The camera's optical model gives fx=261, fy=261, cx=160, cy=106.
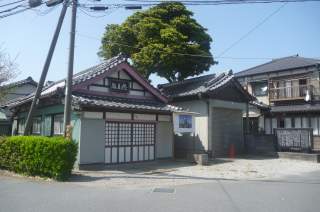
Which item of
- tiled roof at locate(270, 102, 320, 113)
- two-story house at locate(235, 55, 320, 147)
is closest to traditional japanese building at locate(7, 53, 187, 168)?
two-story house at locate(235, 55, 320, 147)

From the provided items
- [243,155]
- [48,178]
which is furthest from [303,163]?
[48,178]

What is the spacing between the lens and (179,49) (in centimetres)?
2128

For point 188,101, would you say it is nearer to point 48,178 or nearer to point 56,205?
point 48,178

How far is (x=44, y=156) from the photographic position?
29.8 ft

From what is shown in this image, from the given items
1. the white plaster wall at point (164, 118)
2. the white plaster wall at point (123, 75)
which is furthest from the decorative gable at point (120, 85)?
the white plaster wall at point (164, 118)

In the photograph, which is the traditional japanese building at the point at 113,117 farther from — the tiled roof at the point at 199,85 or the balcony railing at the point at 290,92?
the balcony railing at the point at 290,92

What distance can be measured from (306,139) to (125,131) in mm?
10514

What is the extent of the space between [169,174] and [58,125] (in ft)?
21.1

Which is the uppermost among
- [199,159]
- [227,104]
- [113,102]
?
[227,104]

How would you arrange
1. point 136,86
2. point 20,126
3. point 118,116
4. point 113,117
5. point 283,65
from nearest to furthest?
point 113,117 → point 118,116 → point 136,86 → point 20,126 → point 283,65

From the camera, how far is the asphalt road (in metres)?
5.96

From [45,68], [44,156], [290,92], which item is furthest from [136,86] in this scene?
[290,92]

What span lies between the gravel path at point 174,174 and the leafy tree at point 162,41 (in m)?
10.3

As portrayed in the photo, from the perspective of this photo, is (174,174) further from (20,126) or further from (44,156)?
(20,126)
